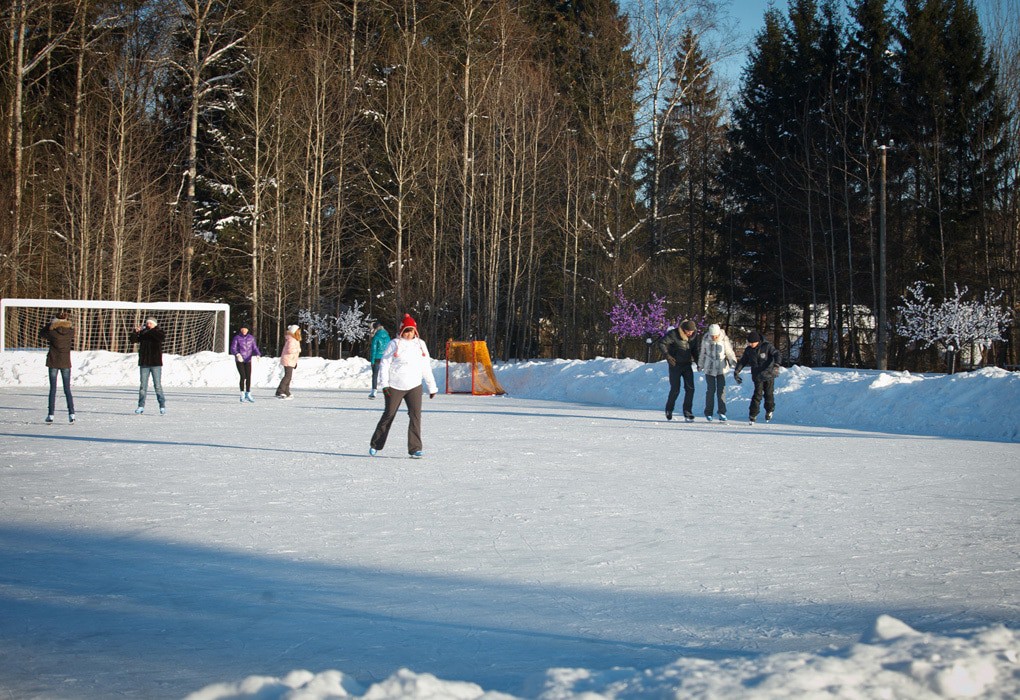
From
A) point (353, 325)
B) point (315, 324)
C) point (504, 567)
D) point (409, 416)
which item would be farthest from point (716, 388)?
point (353, 325)

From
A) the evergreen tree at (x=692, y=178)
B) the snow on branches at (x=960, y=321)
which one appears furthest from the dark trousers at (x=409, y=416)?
the evergreen tree at (x=692, y=178)

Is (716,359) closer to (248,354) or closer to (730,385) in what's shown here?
(730,385)

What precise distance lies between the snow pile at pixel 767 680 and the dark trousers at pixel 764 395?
14070 mm

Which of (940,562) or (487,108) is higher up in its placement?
(487,108)

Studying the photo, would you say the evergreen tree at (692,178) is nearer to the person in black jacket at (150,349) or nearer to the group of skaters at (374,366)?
the group of skaters at (374,366)

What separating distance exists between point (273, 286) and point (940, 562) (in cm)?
3435

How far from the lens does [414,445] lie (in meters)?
11.3

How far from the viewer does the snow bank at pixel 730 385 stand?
16047mm

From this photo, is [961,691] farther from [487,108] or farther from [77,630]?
[487,108]

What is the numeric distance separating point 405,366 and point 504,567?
221 inches

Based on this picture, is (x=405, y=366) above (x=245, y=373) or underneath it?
above

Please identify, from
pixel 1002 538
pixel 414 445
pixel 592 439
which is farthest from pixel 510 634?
pixel 592 439

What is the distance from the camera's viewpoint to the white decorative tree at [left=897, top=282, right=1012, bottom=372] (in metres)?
29.4

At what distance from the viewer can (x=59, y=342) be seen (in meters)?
14.9
